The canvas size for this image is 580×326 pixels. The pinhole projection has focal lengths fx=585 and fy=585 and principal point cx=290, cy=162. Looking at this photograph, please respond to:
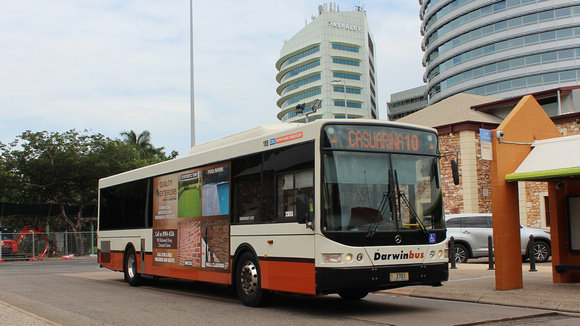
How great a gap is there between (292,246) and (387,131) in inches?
97.2

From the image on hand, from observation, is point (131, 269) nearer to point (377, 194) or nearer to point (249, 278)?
point (249, 278)

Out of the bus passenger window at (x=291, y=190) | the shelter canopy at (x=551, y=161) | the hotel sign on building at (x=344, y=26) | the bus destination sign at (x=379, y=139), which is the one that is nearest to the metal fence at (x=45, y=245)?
the bus passenger window at (x=291, y=190)

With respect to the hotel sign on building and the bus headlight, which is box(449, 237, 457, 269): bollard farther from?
the hotel sign on building

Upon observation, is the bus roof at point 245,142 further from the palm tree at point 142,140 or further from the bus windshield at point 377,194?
the palm tree at point 142,140

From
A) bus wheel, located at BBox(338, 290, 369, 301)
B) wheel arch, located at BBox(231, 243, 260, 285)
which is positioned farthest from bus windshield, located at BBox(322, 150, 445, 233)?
bus wheel, located at BBox(338, 290, 369, 301)

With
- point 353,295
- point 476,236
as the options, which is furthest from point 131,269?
point 476,236

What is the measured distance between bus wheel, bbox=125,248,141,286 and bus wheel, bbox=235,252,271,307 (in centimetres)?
565

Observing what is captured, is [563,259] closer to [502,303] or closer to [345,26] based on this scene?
[502,303]

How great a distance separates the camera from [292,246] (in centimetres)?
950

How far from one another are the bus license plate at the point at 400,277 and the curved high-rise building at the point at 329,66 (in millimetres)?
96744

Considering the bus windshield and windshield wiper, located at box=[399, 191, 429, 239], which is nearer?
the bus windshield

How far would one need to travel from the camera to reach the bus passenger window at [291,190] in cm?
927

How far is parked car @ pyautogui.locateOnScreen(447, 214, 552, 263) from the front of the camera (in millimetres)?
19438

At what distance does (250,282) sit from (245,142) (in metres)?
2.66
